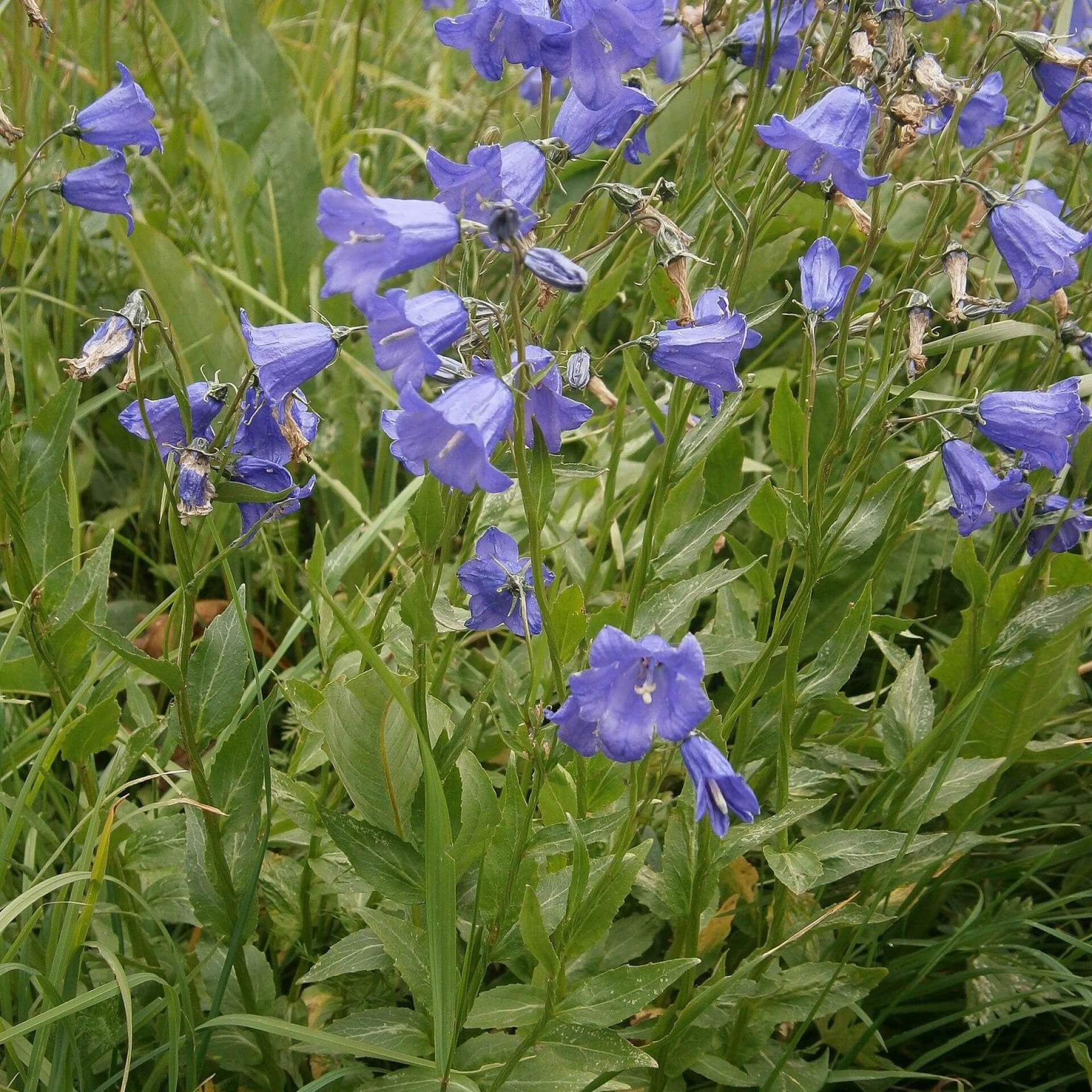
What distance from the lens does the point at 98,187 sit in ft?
7.02

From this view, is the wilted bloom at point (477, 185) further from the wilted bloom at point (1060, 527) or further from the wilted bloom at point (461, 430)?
the wilted bloom at point (1060, 527)

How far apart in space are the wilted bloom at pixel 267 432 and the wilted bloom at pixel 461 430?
1.35 feet

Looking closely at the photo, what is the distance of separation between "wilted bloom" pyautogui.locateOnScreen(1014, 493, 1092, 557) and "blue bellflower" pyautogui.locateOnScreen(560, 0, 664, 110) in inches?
46.3

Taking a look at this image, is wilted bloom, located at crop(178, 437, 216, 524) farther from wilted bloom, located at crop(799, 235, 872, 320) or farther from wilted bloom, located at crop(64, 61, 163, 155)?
wilted bloom, located at crop(799, 235, 872, 320)

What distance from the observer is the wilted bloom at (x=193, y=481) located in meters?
1.72

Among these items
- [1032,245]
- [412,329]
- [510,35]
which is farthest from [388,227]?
[1032,245]

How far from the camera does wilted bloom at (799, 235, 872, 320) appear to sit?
2016 mm

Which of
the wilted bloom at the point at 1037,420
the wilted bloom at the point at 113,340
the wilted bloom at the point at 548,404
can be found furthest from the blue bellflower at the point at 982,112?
the wilted bloom at the point at 113,340

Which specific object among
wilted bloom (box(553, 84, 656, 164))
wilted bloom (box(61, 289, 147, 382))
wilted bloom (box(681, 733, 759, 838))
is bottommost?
wilted bloom (box(681, 733, 759, 838))

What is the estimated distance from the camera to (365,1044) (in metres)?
1.84

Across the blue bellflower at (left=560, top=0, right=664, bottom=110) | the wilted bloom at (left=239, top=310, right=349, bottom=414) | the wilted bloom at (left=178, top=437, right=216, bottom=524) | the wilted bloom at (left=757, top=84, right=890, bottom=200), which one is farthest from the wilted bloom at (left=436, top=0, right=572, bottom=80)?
the wilted bloom at (left=178, top=437, right=216, bottom=524)

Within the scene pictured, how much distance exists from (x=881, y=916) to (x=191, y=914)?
1337 mm

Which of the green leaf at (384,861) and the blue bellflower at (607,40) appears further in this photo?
the green leaf at (384,861)

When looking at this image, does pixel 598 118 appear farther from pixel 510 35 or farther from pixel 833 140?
pixel 833 140
